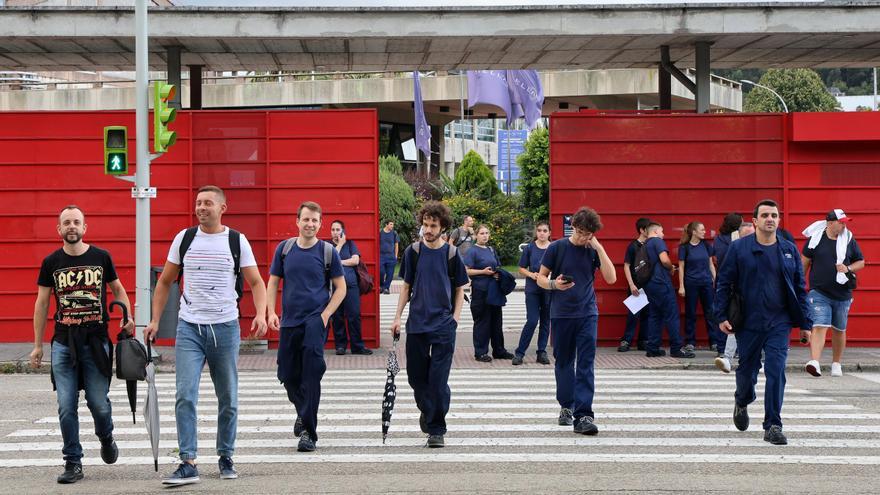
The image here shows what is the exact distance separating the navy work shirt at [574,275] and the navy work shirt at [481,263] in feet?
17.7

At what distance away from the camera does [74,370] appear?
26.2ft

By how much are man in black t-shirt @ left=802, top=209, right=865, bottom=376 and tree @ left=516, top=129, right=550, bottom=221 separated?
29106mm

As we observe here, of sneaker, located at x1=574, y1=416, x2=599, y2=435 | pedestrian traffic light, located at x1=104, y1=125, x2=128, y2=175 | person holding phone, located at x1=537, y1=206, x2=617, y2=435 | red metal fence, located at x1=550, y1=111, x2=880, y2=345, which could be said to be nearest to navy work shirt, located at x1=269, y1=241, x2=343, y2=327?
person holding phone, located at x1=537, y1=206, x2=617, y2=435

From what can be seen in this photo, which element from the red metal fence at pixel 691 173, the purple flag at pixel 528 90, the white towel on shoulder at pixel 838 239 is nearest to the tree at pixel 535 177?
the purple flag at pixel 528 90

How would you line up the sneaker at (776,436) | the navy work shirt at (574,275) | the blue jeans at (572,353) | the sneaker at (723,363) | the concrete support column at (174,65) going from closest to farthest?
the sneaker at (776,436)
the blue jeans at (572,353)
the navy work shirt at (574,275)
the sneaker at (723,363)
the concrete support column at (174,65)

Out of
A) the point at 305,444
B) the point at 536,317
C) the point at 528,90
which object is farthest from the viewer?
the point at 528,90

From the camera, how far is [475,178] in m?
47.9

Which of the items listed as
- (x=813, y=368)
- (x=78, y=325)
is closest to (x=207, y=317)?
(x=78, y=325)

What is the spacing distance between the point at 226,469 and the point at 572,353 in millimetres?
3298

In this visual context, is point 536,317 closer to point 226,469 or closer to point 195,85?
point 195,85

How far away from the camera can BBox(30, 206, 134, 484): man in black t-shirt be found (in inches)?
313

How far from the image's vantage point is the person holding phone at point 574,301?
9.66 meters

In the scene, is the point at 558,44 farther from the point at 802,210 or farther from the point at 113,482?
the point at 113,482

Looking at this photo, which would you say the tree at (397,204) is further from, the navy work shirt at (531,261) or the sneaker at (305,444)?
the sneaker at (305,444)
